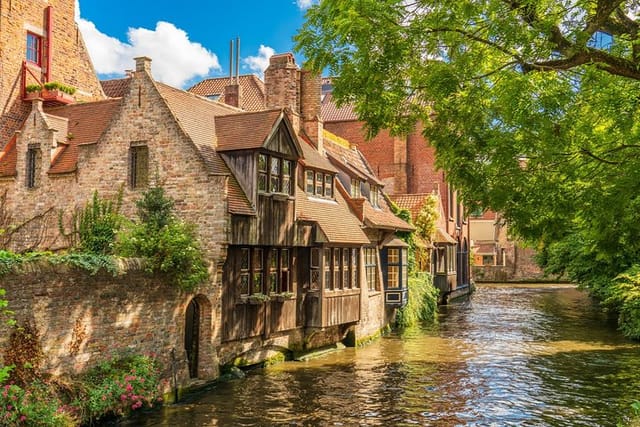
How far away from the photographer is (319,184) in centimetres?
2322

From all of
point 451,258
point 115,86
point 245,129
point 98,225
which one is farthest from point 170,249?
point 451,258

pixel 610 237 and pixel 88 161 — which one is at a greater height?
pixel 88 161

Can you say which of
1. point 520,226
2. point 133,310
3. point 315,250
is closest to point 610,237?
point 520,226

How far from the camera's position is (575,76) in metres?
8.39

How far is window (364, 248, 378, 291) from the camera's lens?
25.2 metres

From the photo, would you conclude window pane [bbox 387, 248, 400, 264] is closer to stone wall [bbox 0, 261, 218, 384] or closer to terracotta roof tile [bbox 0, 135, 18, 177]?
stone wall [bbox 0, 261, 218, 384]

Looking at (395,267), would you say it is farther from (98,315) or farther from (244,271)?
(98,315)

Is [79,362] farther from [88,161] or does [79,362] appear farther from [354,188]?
[354,188]

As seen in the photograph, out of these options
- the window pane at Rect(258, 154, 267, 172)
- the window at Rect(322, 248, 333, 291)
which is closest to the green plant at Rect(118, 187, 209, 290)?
the window pane at Rect(258, 154, 267, 172)

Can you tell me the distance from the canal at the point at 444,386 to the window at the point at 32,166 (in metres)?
9.45

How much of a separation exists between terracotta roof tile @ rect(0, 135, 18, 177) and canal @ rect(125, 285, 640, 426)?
10584 millimetres

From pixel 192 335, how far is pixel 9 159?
9.91 metres

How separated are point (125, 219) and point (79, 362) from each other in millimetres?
5713

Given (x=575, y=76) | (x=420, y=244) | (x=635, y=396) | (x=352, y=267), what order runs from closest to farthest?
(x=575, y=76)
(x=635, y=396)
(x=352, y=267)
(x=420, y=244)
